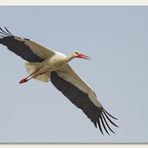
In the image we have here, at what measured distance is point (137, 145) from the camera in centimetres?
779

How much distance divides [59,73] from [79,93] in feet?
1.53

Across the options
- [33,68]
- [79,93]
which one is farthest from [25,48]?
[79,93]

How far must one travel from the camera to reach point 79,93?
980cm

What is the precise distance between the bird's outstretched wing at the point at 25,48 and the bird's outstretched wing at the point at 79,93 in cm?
40

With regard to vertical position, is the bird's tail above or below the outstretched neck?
below

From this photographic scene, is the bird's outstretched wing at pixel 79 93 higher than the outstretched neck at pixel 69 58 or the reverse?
the reverse

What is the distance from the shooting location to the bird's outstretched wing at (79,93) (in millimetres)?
9633

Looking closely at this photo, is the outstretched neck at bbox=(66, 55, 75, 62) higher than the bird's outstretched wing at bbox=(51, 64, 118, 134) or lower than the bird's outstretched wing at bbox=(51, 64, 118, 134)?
higher

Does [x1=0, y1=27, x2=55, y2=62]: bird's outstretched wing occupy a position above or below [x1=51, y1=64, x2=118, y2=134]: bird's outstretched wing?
above

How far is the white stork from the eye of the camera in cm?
937

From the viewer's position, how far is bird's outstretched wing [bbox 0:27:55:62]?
928 cm

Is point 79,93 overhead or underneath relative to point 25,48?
underneath

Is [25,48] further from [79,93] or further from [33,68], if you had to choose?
[79,93]

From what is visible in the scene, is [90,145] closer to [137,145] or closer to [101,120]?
[137,145]
